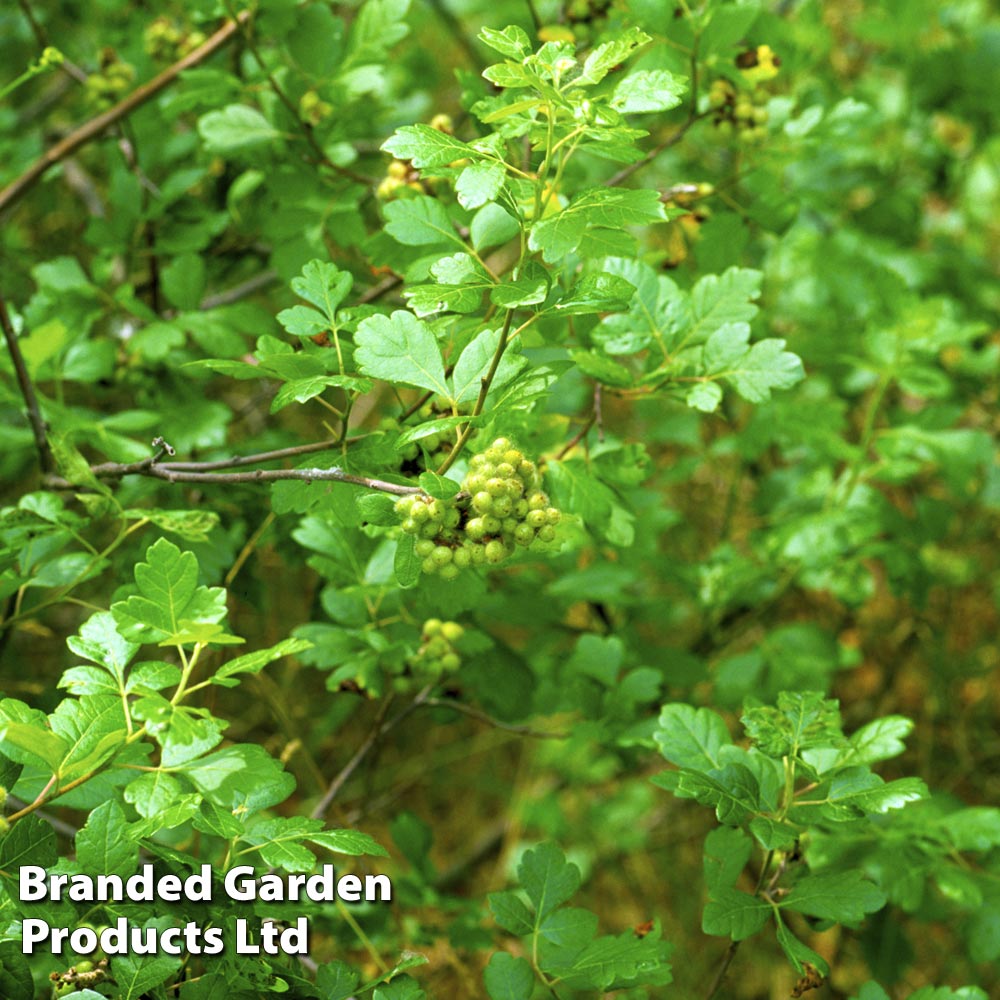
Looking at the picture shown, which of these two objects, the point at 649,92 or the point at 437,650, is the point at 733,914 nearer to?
the point at 437,650

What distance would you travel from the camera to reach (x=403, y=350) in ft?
3.51

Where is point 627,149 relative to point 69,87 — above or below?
below

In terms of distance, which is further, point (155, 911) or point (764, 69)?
point (764, 69)

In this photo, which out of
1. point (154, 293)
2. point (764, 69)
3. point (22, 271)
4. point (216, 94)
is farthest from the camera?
point (22, 271)

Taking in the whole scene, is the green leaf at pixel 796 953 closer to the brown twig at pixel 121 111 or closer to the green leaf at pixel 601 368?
the green leaf at pixel 601 368

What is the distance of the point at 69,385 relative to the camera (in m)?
2.49

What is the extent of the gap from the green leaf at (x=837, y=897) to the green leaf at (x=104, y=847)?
681mm

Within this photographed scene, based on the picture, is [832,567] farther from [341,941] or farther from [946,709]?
[341,941]

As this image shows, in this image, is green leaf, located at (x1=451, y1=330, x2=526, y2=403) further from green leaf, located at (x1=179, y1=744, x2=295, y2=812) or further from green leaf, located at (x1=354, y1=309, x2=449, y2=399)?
green leaf, located at (x1=179, y1=744, x2=295, y2=812)

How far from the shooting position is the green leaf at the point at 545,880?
1229 millimetres

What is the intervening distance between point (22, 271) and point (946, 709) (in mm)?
2213

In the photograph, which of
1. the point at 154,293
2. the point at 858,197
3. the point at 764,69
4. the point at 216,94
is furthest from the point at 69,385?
the point at 858,197

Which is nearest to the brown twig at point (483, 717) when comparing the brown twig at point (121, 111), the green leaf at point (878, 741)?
the green leaf at point (878, 741)

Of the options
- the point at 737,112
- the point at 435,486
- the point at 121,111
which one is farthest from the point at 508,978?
the point at 121,111
